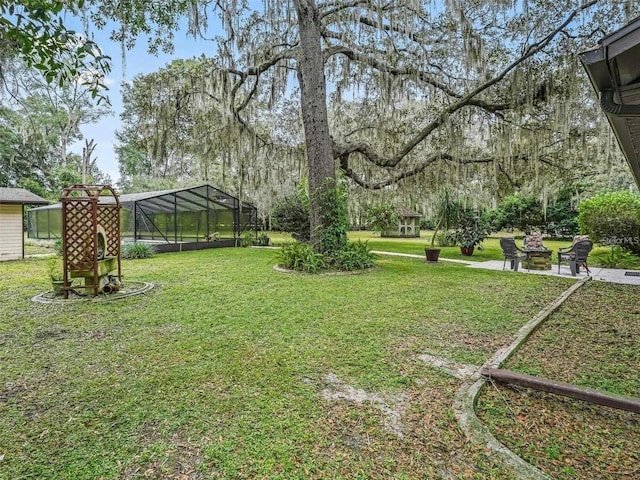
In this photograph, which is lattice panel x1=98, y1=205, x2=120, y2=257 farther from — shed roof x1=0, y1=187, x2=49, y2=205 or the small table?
the small table

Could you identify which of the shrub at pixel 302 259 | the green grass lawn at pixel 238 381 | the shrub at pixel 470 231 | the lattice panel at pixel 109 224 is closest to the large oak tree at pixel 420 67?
the shrub at pixel 302 259

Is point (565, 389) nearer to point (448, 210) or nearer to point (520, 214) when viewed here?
point (448, 210)

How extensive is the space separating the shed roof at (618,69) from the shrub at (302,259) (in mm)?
6210

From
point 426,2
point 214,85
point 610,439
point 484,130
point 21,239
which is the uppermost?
point 426,2

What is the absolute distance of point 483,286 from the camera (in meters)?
6.45

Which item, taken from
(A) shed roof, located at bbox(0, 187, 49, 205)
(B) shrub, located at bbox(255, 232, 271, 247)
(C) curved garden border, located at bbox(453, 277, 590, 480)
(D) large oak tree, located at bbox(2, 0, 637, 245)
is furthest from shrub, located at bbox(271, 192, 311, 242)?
(C) curved garden border, located at bbox(453, 277, 590, 480)

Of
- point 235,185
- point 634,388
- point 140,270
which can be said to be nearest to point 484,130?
point 634,388

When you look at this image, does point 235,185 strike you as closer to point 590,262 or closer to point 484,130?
point 484,130

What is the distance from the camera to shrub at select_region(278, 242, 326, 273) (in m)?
7.80

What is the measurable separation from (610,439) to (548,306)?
3347 mm

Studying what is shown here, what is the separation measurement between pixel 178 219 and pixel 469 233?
10.2 meters

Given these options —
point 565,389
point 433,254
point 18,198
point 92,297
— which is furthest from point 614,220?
point 18,198

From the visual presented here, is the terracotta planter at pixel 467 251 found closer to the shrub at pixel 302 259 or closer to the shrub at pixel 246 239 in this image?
the shrub at pixel 302 259

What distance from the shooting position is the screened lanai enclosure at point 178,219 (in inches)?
488
